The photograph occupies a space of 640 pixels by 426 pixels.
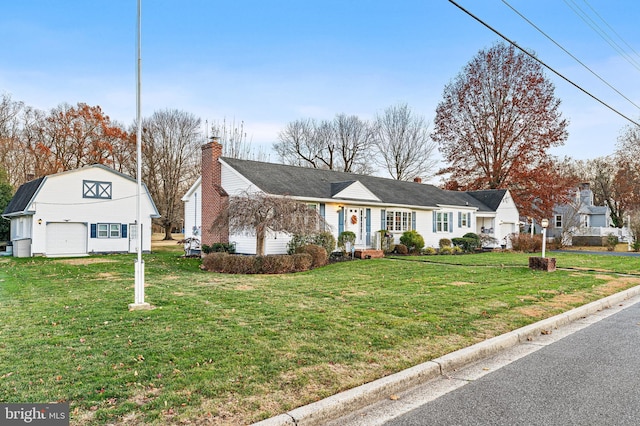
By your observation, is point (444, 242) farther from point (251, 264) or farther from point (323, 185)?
point (251, 264)

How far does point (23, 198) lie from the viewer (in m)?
25.8

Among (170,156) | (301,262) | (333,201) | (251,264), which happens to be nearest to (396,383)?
(251,264)

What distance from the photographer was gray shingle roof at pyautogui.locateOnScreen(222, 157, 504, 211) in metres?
20.7

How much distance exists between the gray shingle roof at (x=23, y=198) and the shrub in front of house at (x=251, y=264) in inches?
615

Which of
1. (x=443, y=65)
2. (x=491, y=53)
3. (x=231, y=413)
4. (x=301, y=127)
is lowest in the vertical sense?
(x=231, y=413)

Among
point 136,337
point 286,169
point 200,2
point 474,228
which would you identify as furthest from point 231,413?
point 474,228

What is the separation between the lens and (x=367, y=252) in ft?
68.1

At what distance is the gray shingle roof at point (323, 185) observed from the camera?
20719 mm

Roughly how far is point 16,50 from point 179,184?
27.7 m

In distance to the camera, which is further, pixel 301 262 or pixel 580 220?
pixel 580 220

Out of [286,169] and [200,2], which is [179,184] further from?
[200,2]

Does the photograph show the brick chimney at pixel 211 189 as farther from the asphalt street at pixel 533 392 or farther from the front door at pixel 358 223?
the asphalt street at pixel 533 392

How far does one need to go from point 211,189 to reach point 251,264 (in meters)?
8.16

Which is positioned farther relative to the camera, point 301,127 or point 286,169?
point 301,127
